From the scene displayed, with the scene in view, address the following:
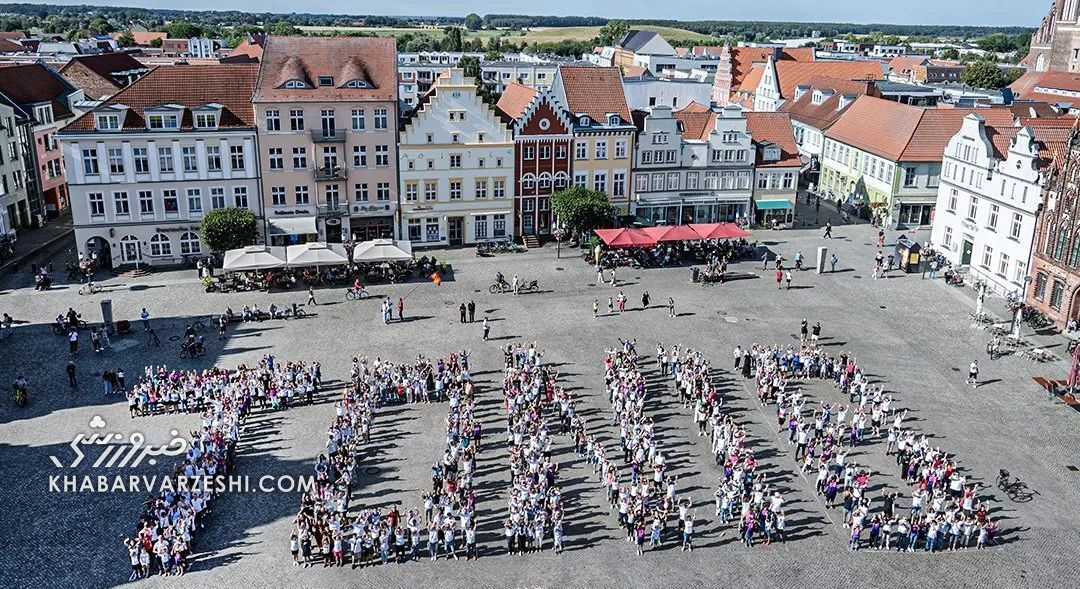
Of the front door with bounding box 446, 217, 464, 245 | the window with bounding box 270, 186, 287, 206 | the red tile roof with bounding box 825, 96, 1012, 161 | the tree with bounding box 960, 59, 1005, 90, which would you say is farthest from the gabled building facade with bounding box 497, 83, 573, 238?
the tree with bounding box 960, 59, 1005, 90

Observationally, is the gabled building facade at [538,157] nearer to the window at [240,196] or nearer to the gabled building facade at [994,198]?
the window at [240,196]

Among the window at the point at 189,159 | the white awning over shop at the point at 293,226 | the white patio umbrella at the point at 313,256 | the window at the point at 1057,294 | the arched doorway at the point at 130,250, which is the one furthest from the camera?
the white awning over shop at the point at 293,226

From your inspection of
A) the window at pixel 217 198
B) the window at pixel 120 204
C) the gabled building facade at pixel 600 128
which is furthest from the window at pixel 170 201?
the gabled building facade at pixel 600 128

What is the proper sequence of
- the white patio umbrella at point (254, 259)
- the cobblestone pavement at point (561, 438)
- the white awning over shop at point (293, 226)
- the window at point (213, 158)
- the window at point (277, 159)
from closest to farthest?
the cobblestone pavement at point (561, 438)
the white patio umbrella at point (254, 259)
the window at point (213, 158)
the window at point (277, 159)
the white awning over shop at point (293, 226)

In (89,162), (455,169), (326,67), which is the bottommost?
(455,169)

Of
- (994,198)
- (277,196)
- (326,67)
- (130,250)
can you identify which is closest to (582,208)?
(326,67)

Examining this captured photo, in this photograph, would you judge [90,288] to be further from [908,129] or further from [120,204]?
[908,129]
